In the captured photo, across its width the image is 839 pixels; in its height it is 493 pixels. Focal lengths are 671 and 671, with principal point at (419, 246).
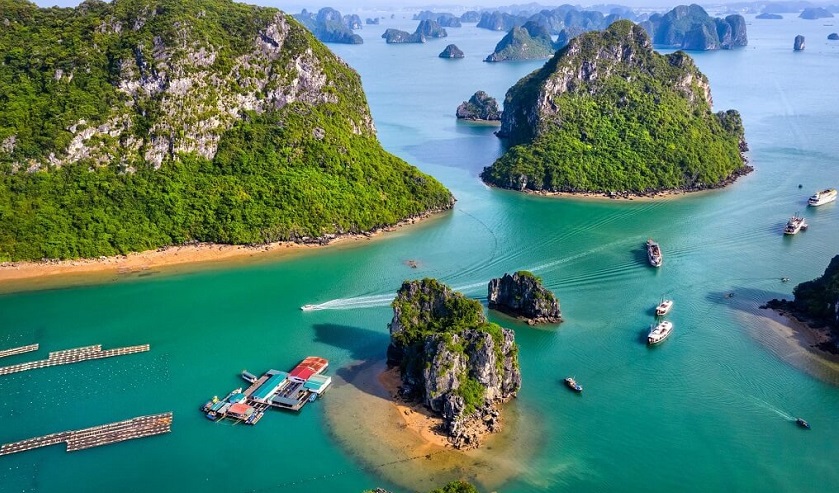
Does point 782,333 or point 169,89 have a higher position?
point 169,89

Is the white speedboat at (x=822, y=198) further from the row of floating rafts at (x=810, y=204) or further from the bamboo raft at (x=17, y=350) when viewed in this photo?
the bamboo raft at (x=17, y=350)

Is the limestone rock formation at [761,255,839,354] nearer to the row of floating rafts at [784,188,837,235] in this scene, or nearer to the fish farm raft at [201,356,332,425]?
the row of floating rafts at [784,188,837,235]

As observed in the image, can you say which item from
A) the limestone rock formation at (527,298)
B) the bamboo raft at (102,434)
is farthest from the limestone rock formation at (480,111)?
the bamboo raft at (102,434)

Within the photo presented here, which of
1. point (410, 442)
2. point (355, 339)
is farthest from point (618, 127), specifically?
point (410, 442)

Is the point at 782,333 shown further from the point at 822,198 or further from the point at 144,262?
the point at 144,262

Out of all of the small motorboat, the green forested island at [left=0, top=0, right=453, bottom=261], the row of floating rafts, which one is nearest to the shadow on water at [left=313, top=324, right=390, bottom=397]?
the small motorboat

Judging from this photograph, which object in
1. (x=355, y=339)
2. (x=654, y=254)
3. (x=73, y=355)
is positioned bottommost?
(x=73, y=355)

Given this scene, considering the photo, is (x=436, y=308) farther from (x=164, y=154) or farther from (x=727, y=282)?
(x=164, y=154)

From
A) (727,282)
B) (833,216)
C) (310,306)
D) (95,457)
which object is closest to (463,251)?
(310,306)
